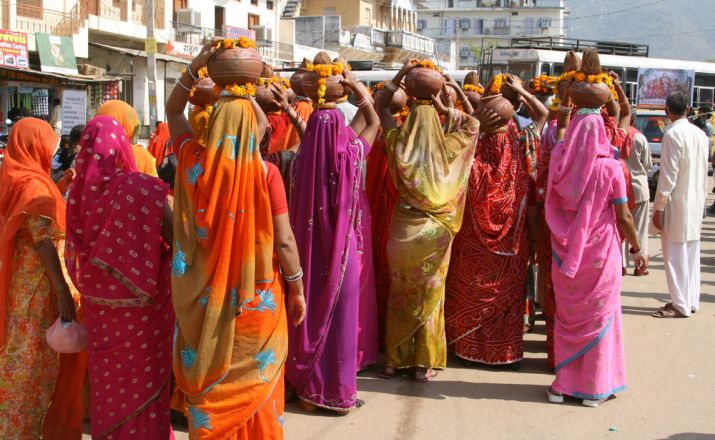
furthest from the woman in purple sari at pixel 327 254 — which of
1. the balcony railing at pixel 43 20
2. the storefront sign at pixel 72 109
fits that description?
the balcony railing at pixel 43 20

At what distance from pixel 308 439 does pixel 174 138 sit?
1815mm

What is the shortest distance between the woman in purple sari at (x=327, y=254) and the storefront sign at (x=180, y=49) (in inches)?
1059

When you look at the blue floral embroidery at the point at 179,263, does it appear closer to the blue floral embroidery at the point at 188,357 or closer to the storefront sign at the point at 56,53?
the blue floral embroidery at the point at 188,357

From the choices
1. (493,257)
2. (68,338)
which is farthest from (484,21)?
(68,338)

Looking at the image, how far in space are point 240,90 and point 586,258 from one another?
2.46m

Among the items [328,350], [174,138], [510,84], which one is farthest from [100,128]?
[510,84]

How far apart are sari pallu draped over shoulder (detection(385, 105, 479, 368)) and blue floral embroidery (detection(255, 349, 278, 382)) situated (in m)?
1.88

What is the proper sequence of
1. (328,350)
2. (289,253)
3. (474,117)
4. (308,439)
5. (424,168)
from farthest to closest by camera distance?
(474,117) < (424,168) < (328,350) < (308,439) < (289,253)

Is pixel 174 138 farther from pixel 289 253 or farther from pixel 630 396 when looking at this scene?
pixel 630 396

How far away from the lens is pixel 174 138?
11.7ft

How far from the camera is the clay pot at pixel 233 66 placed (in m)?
3.28

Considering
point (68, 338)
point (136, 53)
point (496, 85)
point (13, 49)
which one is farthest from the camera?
point (136, 53)

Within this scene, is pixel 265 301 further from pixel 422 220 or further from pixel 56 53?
pixel 56 53

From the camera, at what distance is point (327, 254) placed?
4504 millimetres
